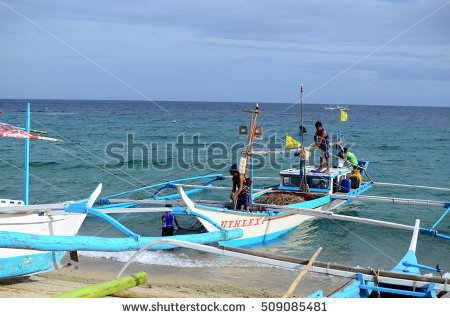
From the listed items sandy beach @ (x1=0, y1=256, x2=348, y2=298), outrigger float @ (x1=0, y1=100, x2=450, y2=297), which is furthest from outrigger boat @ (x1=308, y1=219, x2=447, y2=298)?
sandy beach @ (x1=0, y1=256, x2=348, y2=298)

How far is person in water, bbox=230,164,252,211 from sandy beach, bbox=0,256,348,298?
5.64ft

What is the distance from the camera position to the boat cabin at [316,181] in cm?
1395

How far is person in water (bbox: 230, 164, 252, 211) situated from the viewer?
431 inches

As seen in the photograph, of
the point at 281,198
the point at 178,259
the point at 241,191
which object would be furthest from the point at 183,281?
the point at 281,198

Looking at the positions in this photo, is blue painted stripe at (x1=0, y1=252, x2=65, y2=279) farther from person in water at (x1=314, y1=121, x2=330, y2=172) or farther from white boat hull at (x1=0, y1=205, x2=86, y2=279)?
person in water at (x1=314, y1=121, x2=330, y2=172)

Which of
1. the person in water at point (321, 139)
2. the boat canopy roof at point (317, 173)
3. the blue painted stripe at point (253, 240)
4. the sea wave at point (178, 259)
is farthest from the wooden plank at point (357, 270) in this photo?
the boat canopy roof at point (317, 173)

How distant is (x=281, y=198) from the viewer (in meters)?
12.6

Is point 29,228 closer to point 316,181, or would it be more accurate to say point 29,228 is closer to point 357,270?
point 357,270

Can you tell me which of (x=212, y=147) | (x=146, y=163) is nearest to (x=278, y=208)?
(x=146, y=163)

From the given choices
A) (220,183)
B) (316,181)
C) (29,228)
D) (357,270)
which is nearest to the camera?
(357,270)

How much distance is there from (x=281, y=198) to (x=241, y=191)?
1.86 meters

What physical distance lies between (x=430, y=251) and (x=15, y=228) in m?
10.0
